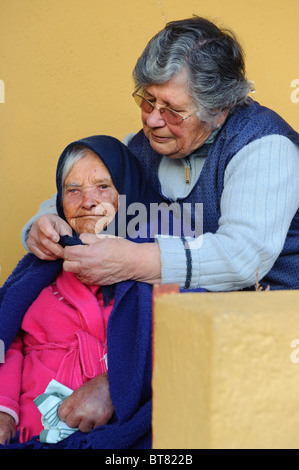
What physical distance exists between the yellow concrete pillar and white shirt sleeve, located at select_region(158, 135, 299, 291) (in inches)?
31.8

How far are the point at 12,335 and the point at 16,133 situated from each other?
181 centimetres

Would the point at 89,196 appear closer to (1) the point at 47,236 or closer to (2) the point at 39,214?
(1) the point at 47,236

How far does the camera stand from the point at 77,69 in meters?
3.94

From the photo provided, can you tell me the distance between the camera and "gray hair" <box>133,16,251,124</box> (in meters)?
2.69

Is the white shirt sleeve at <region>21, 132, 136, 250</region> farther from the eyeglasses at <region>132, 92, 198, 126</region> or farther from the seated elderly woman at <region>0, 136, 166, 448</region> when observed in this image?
the eyeglasses at <region>132, 92, 198, 126</region>

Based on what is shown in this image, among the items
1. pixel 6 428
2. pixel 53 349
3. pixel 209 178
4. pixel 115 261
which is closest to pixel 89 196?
pixel 115 261

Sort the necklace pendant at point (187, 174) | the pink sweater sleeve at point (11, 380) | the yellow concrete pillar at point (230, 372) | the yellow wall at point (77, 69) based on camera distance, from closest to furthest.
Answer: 1. the yellow concrete pillar at point (230, 372)
2. the pink sweater sleeve at point (11, 380)
3. the necklace pendant at point (187, 174)
4. the yellow wall at point (77, 69)

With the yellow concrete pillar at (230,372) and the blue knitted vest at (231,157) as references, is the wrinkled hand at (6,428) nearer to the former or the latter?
the yellow concrete pillar at (230,372)

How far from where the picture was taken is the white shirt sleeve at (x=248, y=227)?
2.43 m

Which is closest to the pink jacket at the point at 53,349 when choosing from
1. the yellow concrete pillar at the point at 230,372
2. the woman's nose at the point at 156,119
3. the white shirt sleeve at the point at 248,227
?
the white shirt sleeve at the point at 248,227

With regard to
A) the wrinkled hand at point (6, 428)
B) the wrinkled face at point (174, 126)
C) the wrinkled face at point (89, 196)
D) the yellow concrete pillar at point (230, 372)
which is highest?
the wrinkled face at point (174, 126)

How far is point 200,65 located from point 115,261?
3.11 feet
